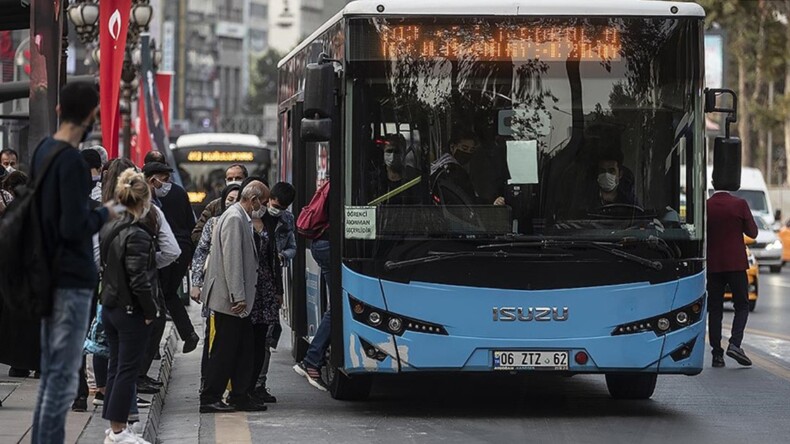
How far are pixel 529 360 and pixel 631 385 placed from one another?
1.73m

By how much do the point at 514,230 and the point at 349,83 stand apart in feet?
4.63

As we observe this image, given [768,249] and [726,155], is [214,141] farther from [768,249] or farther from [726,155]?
[726,155]

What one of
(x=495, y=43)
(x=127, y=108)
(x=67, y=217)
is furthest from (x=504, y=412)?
(x=127, y=108)

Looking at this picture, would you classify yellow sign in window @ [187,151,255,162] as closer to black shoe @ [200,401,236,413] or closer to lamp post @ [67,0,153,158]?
lamp post @ [67,0,153,158]

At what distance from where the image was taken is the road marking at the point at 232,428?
1050 cm

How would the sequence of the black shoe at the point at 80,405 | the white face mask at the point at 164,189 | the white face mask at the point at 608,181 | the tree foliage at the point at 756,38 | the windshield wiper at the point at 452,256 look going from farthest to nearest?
the tree foliage at the point at 756,38 < the white face mask at the point at 164,189 < the white face mask at the point at 608,181 < the windshield wiper at the point at 452,256 < the black shoe at the point at 80,405

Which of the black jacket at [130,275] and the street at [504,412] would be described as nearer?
the black jacket at [130,275]

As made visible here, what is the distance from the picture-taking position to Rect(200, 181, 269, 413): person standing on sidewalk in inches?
445

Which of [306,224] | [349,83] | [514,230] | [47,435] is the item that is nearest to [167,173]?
[306,224]

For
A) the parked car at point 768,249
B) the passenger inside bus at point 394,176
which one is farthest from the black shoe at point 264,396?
the parked car at point 768,249

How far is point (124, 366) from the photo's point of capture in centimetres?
952

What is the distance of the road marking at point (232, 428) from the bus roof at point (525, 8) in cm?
269

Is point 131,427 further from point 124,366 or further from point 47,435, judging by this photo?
point 47,435

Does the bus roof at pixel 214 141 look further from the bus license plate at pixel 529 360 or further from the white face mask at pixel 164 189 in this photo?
the bus license plate at pixel 529 360
